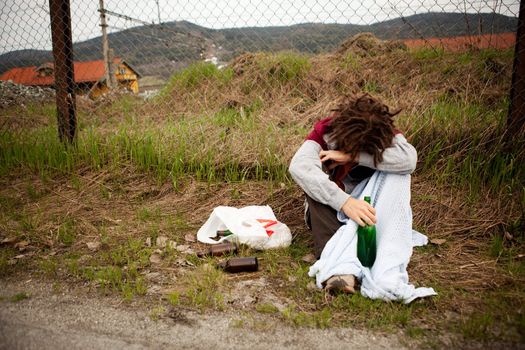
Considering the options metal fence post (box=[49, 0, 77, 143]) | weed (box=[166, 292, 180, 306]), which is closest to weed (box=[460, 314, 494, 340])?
weed (box=[166, 292, 180, 306])

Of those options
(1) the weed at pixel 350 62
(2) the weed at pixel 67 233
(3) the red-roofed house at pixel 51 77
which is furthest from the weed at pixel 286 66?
(2) the weed at pixel 67 233

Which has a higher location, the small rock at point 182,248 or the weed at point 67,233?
the weed at point 67,233

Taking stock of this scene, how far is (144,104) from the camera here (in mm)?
6652

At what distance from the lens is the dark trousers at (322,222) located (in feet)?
7.75

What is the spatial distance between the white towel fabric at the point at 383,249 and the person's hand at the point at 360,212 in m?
0.06

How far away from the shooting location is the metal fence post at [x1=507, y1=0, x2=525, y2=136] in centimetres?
286

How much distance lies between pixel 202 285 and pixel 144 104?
5.22m

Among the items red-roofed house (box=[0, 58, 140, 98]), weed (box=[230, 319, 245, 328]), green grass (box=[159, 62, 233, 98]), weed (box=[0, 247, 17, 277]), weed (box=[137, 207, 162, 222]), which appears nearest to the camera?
weed (box=[230, 319, 245, 328])

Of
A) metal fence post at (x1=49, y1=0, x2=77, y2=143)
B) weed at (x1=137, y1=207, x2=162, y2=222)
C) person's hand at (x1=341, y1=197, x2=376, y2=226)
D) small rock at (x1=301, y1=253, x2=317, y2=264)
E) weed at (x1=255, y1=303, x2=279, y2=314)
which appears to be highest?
metal fence post at (x1=49, y1=0, x2=77, y2=143)

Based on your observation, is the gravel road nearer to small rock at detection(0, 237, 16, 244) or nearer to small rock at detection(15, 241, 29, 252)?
small rock at detection(15, 241, 29, 252)

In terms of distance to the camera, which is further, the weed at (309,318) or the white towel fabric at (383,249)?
the white towel fabric at (383,249)

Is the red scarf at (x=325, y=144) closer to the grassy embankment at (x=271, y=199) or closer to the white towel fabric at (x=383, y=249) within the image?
the white towel fabric at (x=383, y=249)

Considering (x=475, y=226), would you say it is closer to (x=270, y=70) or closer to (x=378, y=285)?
(x=378, y=285)

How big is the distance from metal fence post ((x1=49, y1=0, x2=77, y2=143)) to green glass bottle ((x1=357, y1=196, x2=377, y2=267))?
337cm
